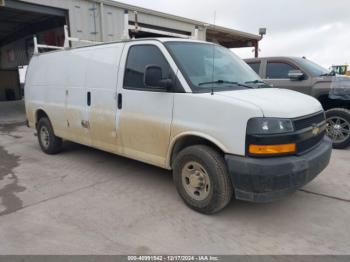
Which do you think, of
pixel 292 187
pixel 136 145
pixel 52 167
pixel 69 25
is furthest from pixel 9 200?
pixel 69 25

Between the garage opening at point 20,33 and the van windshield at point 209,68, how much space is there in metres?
7.17

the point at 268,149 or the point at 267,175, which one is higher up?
the point at 268,149

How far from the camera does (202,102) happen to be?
3.55m

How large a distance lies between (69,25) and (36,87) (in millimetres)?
4727

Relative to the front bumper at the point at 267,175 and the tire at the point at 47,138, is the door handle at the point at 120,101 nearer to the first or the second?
the front bumper at the point at 267,175

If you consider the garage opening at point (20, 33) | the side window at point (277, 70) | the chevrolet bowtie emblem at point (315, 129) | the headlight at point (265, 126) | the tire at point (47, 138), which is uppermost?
the garage opening at point (20, 33)

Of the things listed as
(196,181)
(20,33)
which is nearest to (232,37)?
(20,33)

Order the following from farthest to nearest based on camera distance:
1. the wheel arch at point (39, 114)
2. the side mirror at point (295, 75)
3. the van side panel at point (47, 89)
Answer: the side mirror at point (295, 75) → the wheel arch at point (39, 114) → the van side panel at point (47, 89)

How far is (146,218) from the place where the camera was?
369 centimetres

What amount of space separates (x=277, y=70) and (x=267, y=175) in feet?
16.3

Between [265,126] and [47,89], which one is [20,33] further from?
[265,126]

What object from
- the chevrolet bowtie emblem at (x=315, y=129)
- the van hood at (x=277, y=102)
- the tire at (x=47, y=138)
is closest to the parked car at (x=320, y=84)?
the van hood at (x=277, y=102)

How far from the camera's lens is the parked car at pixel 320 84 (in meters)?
6.63

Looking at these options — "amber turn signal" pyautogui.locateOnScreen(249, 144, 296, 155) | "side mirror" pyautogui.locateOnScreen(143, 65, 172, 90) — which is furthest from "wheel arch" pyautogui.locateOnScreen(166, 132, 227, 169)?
"side mirror" pyautogui.locateOnScreen(143, 65, 172, 90)
